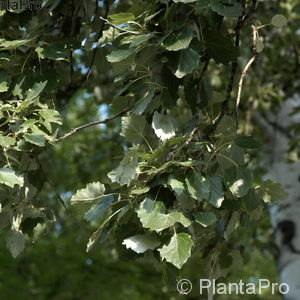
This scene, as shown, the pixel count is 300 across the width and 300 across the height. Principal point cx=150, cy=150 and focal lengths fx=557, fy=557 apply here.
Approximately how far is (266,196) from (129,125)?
0.47 m

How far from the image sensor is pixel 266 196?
5.53 feet

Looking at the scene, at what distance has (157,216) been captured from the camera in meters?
1.38

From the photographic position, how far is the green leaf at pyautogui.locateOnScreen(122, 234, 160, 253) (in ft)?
4.66

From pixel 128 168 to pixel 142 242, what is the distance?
7.7 inches

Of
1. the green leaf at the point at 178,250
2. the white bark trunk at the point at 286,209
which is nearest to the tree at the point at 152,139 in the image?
the green leaf at the point at 178,250

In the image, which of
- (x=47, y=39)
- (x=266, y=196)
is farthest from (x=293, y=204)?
(x=47, y=39)

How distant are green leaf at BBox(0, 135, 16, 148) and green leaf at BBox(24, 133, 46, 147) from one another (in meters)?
0.04

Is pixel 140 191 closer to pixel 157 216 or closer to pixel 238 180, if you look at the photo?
pixel 157 216

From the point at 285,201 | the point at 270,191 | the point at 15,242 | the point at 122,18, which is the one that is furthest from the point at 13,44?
the point at 285,201

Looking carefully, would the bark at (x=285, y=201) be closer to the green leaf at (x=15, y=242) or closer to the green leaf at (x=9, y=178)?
the green leaf at (x=15, y=242)

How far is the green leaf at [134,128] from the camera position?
1.62 meters

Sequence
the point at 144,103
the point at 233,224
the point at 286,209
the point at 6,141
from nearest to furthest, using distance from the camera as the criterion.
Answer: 1. the point at 6,141
2. the point at 144,103
3. the point at 233,224
4. the point at 286,209

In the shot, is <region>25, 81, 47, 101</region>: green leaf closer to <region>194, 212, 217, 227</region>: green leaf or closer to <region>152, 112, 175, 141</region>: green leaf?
<region>152, 112, 175, 141</region>: green leaf

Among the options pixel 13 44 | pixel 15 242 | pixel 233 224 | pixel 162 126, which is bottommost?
pixel 233 224
